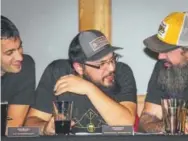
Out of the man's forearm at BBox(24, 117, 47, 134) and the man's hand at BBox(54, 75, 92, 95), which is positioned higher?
the man's hand at BBox(54, 75, 92, 95)

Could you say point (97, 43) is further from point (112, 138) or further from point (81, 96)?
point (112, 138)

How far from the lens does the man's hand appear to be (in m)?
1.96

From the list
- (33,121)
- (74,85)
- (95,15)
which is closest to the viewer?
(74,85)

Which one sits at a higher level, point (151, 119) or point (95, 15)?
point (95, 15)

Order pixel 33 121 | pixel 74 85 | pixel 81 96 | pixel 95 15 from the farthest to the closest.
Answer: pixel 95 15
pixel 81 96
pixel 33 121
pixel 74 85

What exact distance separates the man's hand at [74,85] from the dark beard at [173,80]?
49 cm

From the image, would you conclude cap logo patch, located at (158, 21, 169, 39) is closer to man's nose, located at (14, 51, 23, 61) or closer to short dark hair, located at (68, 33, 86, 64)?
short dark hair, located at (68, 33, 86, 64)

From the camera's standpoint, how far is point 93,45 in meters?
2.22

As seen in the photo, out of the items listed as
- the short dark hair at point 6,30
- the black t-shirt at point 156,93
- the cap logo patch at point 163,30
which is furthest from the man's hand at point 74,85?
the cap logo patch at point 163,30

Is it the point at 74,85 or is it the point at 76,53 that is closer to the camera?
the point at 74,85

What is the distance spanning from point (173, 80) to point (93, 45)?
467 mm

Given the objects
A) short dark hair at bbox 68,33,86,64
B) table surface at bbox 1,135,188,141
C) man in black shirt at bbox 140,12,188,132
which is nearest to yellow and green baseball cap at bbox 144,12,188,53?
man in black shirt at bbox 140,12,188,132

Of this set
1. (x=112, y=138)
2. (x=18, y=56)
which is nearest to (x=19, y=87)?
(x=18, y=56)

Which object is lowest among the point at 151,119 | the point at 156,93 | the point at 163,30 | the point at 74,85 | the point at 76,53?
the point at 151,119
